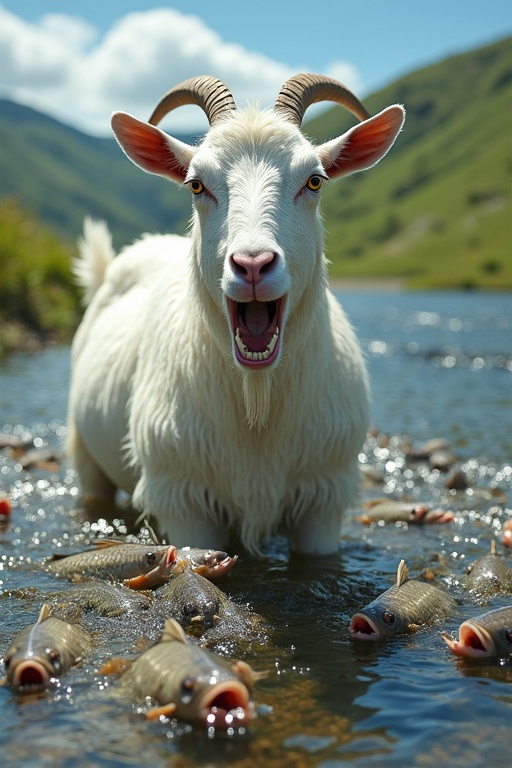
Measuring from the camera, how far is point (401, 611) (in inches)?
199

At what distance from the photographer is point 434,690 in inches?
169

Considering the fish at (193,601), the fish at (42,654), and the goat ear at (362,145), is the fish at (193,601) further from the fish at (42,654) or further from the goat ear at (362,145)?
the goat ear at (362,145)

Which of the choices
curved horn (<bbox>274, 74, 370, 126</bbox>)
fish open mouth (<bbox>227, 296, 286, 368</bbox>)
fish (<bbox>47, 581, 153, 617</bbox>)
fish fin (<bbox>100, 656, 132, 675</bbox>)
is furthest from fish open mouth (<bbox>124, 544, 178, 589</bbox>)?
curved horn (<bbox>274, 74, 370, 126</bbox>)

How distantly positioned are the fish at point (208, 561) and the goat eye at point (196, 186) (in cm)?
227

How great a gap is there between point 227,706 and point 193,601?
125 cm

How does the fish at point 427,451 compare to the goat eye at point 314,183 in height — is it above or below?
below

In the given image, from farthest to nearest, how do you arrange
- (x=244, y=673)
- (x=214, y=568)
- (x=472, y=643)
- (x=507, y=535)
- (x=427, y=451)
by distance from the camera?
1. (x=427, y=451)
2. (x=507, y=535)
3. (x=214, y=568)
4. (x=472, y=643)
5. (x=244, y=673)

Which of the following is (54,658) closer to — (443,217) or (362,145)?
(362,145)

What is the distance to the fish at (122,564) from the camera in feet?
18.9

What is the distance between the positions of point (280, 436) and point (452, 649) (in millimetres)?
1793

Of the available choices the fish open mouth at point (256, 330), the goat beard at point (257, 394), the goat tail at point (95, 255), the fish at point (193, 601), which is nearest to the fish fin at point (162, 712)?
the fish at point (193, 601)

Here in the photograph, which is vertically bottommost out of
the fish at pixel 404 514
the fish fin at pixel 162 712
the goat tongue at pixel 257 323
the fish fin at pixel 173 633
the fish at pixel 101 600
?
the fish fin at pixel 162 712

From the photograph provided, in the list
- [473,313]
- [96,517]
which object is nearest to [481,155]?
[473,313]

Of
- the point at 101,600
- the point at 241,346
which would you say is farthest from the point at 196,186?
the point at 101,600
